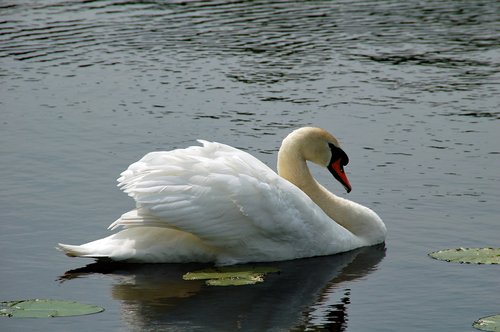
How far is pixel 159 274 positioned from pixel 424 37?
11836 millimetres

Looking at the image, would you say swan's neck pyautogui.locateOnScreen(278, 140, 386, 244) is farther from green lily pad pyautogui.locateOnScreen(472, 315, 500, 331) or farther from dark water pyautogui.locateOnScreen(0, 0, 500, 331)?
green lily pad pyautogui.locateOnScreen(472, 315, 500, 331)

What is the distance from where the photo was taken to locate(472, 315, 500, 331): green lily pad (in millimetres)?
8789

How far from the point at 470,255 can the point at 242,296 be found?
85.5 inches

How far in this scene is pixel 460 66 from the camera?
61.3ft

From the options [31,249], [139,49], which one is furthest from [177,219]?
[139,49]

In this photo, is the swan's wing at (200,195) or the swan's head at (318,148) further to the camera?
the swan's head at (318,148)

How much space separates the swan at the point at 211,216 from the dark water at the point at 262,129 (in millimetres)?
217

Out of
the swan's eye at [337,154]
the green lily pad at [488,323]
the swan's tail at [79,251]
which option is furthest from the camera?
the swan's eye at [337,154]

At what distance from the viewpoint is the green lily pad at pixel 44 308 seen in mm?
9039

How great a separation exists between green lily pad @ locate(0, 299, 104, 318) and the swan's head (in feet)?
9.68

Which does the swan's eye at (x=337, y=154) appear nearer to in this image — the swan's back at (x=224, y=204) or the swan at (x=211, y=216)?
the swan at (x=211, y=216)

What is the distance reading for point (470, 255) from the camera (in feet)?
34.6

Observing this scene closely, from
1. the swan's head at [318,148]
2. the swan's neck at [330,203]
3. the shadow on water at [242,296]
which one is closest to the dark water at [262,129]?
the shadow on water at [242,296]

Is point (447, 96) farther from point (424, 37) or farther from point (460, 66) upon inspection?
point (424, 37)
